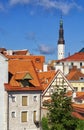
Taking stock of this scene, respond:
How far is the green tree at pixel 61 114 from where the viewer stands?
55.2 meters

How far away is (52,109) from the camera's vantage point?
55812 millimetres

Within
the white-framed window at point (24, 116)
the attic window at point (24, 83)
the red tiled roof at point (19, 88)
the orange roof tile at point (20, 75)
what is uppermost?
the orange roof tile at point (20, 75)

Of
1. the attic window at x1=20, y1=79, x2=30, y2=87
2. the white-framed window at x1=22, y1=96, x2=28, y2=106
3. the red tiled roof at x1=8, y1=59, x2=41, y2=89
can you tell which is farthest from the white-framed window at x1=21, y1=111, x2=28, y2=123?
the red tiled roof at x1=8, y1=59, x2=41, y2=89

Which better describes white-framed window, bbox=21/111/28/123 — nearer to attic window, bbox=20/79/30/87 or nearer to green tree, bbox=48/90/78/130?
attic window, bbox=20/79/30/87

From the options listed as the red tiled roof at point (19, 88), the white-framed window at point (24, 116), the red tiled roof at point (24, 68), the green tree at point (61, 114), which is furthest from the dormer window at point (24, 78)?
the green tree at point (61, 114)

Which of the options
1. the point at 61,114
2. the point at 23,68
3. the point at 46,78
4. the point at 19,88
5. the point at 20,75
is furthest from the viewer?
the point at 46,78

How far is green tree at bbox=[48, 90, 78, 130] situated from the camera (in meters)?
55.2

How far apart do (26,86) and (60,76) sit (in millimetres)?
15325

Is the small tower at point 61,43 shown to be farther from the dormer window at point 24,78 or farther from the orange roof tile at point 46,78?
the dormer window at point 24,78

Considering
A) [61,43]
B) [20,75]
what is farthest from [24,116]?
[61,43]

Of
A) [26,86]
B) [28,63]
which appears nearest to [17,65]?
[28,63]

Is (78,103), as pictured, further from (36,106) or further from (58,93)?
(58,93)

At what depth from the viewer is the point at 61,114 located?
182ft

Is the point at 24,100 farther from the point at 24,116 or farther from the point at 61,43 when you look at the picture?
Answer: the point at 61,43
